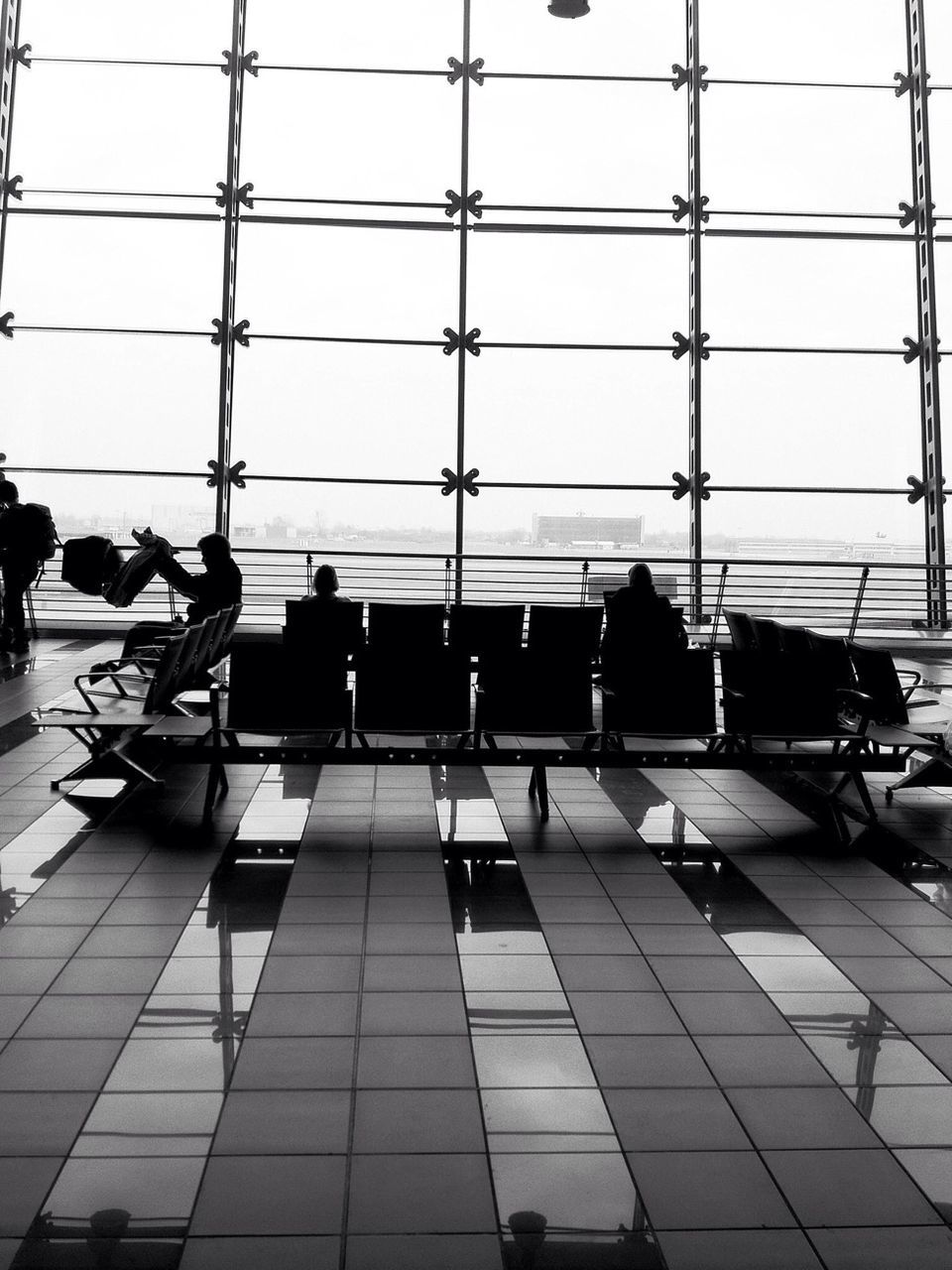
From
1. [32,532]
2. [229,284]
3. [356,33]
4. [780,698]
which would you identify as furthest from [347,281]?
[780,698]

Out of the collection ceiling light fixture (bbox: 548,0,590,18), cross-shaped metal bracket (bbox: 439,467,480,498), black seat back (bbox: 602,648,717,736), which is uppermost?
ceiling light fixture (bbox: 548,0,590,18)

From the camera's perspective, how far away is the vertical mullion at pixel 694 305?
34.6 feet

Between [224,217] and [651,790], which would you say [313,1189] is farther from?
[224,217]

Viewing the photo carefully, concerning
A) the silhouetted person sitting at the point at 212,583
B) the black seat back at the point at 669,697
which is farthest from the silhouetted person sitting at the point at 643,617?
the silhouetted person sitting at the point at 212,583

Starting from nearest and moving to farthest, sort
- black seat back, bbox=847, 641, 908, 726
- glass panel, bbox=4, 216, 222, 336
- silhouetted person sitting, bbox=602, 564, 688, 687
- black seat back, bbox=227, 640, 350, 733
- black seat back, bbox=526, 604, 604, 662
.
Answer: black seat back, bbox=227, 640, 350, 733 → black seat back, bbox=847, 641, 908, 726 → silhouetted person sitting, bbox=602, 564, 688, 687 → black seat back, bbox=526, 604, 604, 662 → glass panel, bbox=4, 216, 222, 336

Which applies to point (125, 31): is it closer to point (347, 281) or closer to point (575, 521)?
point (347, 281)

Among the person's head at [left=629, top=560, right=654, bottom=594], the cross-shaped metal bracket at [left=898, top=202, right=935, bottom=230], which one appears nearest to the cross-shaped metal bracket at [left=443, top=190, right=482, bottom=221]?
the cross-shaped metal bracket at [left=898, top=202, right=935, bottom=230]

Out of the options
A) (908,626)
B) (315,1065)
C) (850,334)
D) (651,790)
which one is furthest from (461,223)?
(315,1065)

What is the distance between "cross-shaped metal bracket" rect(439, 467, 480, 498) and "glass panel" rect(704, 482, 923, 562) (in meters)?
2.11

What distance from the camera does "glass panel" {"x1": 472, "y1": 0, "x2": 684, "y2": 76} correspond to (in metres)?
10.6

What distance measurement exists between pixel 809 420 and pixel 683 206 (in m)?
2.26

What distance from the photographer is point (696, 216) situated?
10.7 metres

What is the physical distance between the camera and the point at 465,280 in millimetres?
10422

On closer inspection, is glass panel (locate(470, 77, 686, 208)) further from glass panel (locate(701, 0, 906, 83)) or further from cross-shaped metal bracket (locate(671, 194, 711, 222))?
glass panel (locate(701, 0, 906, 83))
